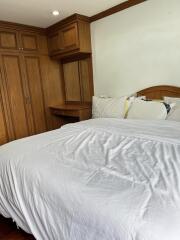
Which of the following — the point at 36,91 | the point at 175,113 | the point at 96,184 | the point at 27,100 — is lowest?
the point at 96,184

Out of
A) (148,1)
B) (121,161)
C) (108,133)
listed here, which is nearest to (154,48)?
(148,1)

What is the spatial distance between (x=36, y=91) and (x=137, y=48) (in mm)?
1946

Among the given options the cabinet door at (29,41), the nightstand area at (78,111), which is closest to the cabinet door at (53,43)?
the cabinet door at (29,41)

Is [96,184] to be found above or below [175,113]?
below

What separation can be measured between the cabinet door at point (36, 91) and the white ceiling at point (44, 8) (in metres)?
0.67

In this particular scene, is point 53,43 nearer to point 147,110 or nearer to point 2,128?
point 2,128

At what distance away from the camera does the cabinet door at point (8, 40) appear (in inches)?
123

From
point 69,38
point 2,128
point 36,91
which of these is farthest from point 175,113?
point 2,128

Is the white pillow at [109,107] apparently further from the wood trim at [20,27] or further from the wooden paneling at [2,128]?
the wood trim at [20,27]

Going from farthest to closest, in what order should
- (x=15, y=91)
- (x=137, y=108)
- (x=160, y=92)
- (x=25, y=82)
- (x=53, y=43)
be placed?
(x=53, y=43) → (x=25, y=82) → (x=15, y=91) → (x=160, y=92) → (x=137, y=108)

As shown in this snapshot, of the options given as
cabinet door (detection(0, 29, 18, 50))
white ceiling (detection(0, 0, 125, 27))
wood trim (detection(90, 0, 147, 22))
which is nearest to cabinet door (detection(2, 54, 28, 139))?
cabinet door (detection(0, 29, 18, 50))

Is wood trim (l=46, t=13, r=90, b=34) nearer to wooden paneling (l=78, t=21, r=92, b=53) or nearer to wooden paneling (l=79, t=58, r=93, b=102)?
wooden paneling (l=78, t=21, r=92, b=53)

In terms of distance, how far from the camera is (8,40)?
319 centimetres

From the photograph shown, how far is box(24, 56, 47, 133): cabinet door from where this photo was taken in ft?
11.5
